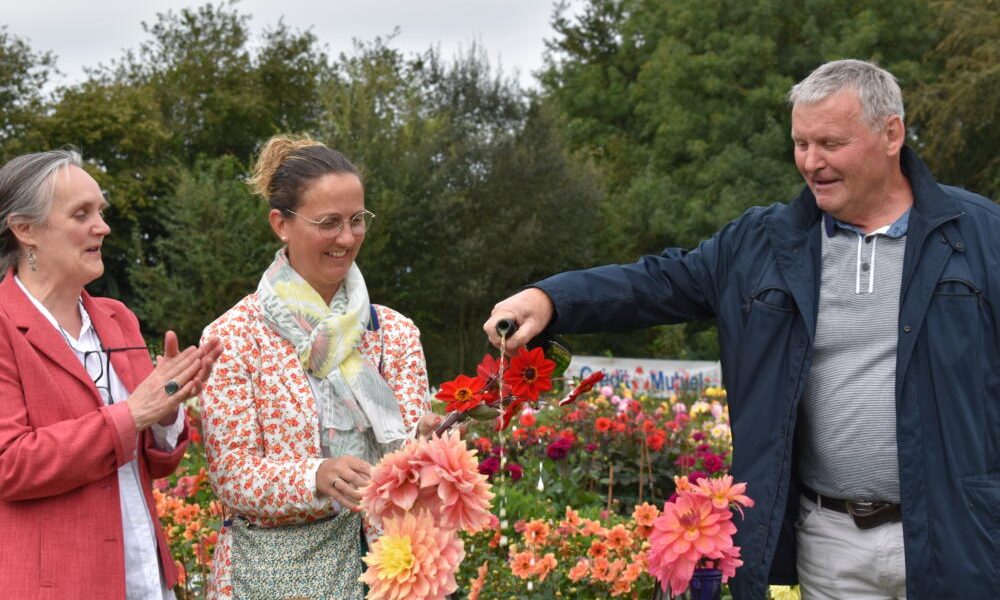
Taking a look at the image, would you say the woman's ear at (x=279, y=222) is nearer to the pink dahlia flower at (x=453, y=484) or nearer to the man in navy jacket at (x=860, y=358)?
the man in navy jacket at (x=860, y=358)

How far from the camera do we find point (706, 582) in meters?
2.30

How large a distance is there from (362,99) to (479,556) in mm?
16506

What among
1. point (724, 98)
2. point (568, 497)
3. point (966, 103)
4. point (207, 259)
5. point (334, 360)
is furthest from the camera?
point (724, 98)

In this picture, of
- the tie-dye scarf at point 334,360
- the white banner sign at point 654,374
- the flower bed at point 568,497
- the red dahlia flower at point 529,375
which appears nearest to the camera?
the red dahlia flower at point 529,375

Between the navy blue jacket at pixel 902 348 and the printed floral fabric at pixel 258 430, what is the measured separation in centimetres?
71

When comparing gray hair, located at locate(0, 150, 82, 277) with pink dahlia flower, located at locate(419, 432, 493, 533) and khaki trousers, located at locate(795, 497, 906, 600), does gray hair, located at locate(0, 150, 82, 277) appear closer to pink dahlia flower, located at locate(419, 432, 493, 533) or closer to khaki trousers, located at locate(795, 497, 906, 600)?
pink dahlia flower, located at locate(419, 432, 493, 533)

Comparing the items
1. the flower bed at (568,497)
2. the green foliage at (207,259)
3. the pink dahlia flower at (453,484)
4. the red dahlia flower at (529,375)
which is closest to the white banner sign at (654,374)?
the flower bed at (568,497)

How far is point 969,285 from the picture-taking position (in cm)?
259

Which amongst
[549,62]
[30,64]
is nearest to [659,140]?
[549,62]

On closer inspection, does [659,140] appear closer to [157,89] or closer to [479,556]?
[157,89]

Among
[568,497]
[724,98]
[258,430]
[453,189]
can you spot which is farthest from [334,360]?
[724,98]

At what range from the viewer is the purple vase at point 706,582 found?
2.29 metres

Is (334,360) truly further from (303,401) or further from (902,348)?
(902,348)

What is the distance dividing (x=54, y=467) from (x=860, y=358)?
1919 millimetres
